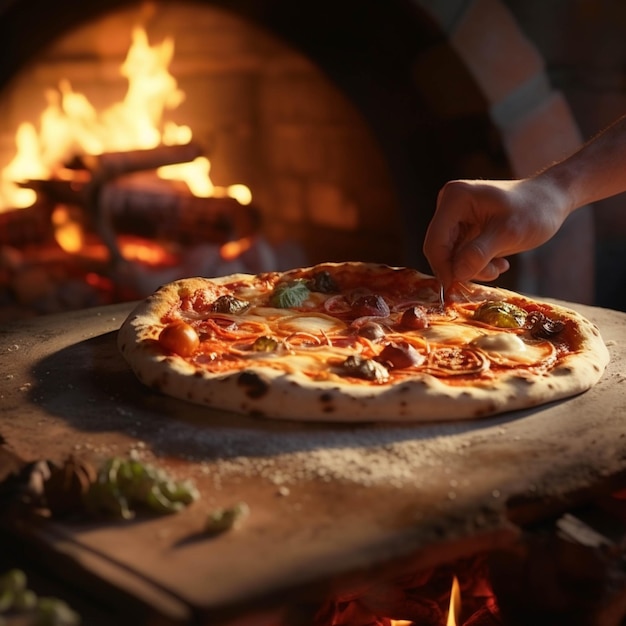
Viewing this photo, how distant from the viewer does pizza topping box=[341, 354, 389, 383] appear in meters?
2.56

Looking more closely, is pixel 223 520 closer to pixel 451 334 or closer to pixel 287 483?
pixel 287 483

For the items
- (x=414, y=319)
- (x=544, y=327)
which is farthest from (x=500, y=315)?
(x=414, y=319)

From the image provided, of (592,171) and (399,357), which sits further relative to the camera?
(592,171)

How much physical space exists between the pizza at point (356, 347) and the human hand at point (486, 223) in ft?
0.59

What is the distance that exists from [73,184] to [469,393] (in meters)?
3.60

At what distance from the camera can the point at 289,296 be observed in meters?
3.30

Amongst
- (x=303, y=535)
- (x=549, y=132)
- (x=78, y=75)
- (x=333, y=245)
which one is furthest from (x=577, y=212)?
(x=303, y=535)

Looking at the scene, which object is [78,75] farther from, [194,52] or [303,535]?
[303,535]

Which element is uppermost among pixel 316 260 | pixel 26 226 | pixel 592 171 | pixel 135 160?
pixel 592 171

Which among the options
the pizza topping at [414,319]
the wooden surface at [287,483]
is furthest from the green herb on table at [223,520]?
the pizza topping at [414,319]

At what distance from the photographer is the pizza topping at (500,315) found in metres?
3.12

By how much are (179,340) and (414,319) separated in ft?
2.55

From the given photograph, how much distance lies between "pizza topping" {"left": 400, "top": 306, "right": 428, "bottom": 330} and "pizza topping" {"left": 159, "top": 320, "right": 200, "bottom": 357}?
0.71 metres

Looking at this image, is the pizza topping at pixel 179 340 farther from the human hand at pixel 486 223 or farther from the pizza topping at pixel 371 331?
the human hand at pixel 486 223
